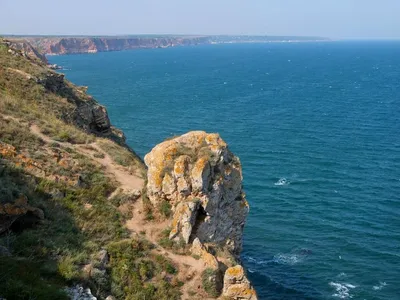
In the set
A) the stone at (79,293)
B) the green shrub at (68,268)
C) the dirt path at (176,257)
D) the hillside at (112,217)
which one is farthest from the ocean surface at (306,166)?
the stone at (79,293)

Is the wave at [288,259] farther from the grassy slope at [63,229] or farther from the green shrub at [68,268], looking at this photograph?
the green shrub at [68,268]

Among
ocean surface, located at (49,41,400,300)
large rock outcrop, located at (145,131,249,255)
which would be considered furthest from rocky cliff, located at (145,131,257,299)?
ocean surface, located at (49,41,400,300)

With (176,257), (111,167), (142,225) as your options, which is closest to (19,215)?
(142,225)

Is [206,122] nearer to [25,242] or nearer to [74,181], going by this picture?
[74,181]

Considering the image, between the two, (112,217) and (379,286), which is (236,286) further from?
(379,286)

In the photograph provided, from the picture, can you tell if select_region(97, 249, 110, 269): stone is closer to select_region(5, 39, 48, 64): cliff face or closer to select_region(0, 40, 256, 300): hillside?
select_region(0, 40, 256, 300): hillside
